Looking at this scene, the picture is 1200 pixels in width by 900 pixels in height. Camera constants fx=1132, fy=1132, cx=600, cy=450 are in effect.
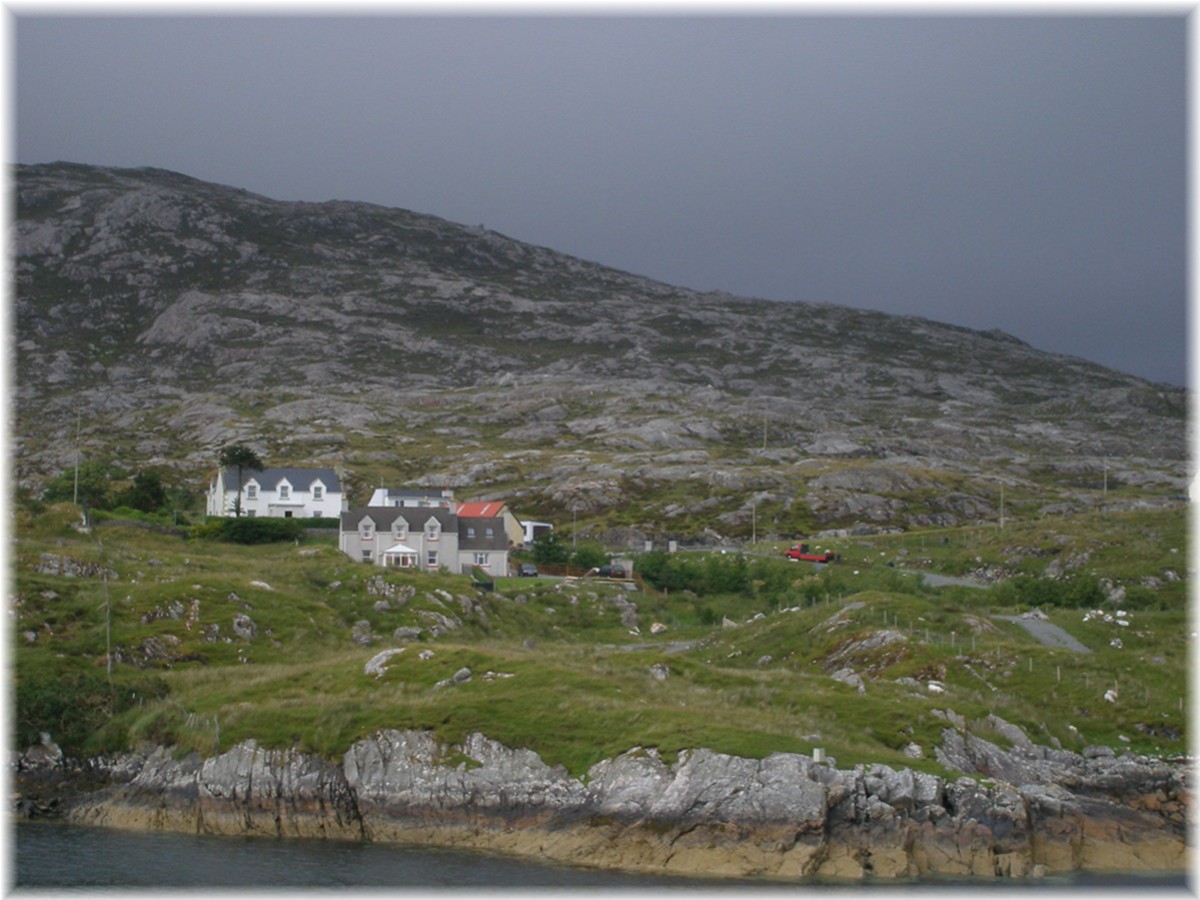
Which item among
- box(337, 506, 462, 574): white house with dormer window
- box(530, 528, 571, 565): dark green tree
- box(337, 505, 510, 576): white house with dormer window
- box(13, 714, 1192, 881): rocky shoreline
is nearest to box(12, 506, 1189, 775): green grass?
box(13, 714, 1192, 881): rocky shoreline

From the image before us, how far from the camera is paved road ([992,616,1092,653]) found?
234ft

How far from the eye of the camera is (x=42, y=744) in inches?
2108

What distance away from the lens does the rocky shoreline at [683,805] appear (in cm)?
4347

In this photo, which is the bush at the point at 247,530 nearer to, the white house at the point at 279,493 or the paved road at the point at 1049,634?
the white house at the point at 279,493

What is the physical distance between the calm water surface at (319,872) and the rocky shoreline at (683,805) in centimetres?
129

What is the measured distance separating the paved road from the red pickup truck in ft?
133

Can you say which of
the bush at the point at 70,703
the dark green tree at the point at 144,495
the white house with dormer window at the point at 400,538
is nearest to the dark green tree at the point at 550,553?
the white house with dormer window at the point at 400,538

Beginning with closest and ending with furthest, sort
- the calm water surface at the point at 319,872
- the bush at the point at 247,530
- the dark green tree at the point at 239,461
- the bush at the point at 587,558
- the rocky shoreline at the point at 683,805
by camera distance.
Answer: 1. the calm water surface at the point at 319,872
2. the rocky shoreline at the point at 683,805
3. the bush at the point at 247,530
4. the bush at the point at 587,558
5. the dark green tree at the point at 239,461

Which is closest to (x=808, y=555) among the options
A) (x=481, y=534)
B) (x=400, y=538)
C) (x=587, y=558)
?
(x=587, y=558)

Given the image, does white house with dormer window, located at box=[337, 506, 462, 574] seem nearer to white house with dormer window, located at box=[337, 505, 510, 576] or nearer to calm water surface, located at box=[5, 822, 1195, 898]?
white house with dormer window, located at box=[337, 505, 510, 576]

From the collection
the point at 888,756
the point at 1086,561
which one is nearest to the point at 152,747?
the point at 888,756

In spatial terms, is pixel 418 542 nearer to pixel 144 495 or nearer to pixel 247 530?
pixel 247 530

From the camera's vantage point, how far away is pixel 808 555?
12431cm

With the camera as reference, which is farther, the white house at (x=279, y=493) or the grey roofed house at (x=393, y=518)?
the white house at (x=279, y=493)
